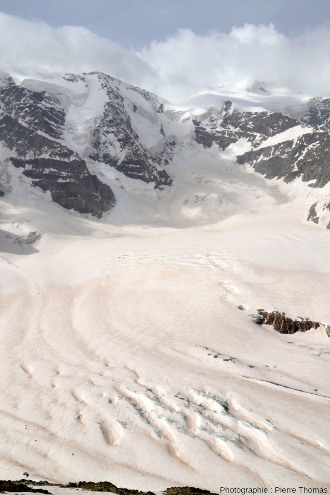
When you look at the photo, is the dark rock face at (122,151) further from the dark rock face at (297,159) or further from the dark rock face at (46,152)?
the dark rock face at (297,159)

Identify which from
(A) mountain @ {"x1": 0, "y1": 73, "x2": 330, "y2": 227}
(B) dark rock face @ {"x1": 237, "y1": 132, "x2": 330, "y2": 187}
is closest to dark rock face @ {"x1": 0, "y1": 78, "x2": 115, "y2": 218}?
(A) mountain @ {"x1": 0, "y1": 73, "x2": 330, "y2": 227}

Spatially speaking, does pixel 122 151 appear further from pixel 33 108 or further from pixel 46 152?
pixel 33 108

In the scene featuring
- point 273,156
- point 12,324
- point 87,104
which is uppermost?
point 87,104

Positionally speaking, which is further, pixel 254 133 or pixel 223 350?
pixel 254 133

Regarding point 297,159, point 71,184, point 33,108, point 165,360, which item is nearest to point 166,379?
point 165,360

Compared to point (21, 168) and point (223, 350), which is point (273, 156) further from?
point (223, 350)

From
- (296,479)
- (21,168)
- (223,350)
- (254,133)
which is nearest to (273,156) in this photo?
(254,133)

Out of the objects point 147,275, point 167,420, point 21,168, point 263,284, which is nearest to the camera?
point 167,420
